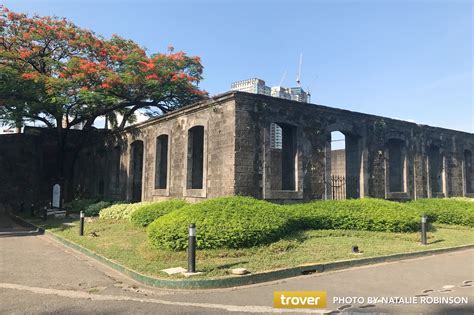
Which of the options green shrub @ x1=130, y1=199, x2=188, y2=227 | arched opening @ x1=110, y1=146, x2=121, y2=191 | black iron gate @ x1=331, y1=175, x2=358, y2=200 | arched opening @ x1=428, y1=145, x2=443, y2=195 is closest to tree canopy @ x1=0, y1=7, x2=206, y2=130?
arched opening @ x1=110, y1=146, x2=121, y2=191

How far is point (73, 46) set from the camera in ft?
68.0

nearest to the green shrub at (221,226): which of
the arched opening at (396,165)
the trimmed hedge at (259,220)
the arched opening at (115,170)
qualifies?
the trimmed hedge at (259,220)

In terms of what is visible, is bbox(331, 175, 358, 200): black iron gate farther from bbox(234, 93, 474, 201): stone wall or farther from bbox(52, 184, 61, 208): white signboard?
bbox(52, 184, 61, 208): white signboard

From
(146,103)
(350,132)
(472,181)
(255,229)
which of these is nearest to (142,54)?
(146,103)

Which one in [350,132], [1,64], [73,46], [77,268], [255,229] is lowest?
[77,268]

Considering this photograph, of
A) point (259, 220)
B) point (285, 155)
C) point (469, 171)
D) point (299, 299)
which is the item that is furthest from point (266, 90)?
point (299, 299)

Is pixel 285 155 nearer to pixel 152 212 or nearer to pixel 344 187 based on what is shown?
pixel 344 187

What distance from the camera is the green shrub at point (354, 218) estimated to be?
11.5 meters

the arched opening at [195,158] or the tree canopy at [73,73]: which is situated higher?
the tree canopy at [73,73]

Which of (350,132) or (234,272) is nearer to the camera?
(234,272)

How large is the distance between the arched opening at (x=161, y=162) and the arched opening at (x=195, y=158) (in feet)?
8.22

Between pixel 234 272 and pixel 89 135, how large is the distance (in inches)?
850

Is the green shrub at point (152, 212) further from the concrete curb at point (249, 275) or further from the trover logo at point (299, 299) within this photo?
the trover logo at point (299, 299)

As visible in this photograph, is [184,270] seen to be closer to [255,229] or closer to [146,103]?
[255,229]
